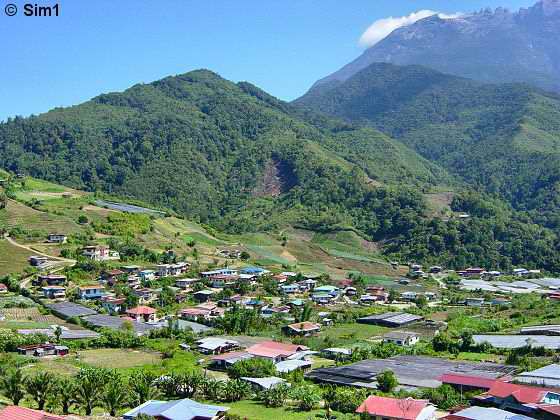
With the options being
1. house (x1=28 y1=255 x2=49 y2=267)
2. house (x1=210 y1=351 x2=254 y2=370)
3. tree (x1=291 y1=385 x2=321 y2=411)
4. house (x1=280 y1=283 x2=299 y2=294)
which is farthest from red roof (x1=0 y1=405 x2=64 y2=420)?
house (x1=280 y1=283 x2=299 y2=294)

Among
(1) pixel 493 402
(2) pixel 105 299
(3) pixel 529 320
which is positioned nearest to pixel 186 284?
(2) pixel 105 299

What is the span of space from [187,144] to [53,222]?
176 ft

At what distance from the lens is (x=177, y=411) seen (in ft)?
75.3

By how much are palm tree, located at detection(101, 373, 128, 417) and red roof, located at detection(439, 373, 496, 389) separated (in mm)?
12574

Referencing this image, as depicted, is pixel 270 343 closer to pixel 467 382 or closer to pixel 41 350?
pixel 41 350

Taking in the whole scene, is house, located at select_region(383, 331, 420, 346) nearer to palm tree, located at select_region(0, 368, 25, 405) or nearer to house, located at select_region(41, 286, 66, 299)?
palm tree, located at select_region(0, 368, 25, 405)

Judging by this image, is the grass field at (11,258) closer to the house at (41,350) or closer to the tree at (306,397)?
the house at (41,350)

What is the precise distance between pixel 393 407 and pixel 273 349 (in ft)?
38.7

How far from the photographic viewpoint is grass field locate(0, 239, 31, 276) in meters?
51.2

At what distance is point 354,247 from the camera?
8219cm

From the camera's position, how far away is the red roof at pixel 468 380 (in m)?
27.1

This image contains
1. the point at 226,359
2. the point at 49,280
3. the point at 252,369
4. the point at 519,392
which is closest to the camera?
the point at 519,392

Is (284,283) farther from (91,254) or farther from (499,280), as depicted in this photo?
(499,280)

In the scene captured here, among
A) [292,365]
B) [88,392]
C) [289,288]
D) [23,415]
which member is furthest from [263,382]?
[289,288]
